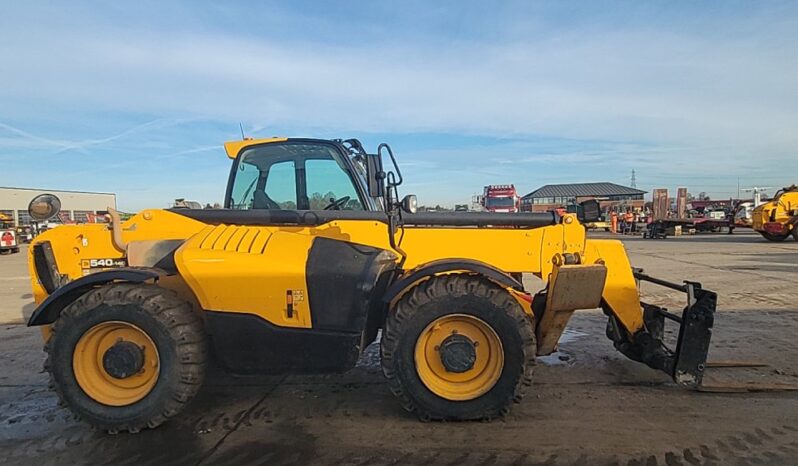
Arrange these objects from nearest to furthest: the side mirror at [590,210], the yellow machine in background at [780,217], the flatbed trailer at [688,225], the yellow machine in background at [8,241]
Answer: the side mirror at [590,210], the yellow machine in background at [780,217], the yellow machine in background at [8,241], the flatbed trailer at [688,225]

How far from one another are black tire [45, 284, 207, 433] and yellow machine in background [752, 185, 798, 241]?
24.6m

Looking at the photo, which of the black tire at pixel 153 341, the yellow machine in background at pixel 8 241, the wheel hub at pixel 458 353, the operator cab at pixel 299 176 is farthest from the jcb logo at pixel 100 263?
the yellow machine in background at pixel 8 241

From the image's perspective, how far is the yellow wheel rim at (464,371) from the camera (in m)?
3.66

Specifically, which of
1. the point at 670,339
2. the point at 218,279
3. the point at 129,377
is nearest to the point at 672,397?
the point at 670,339

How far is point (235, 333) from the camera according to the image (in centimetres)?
362

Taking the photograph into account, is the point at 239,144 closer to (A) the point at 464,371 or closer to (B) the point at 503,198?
(A) the point at 464,371

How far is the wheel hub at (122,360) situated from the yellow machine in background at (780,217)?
24853mm

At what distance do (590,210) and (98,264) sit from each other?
3976mm

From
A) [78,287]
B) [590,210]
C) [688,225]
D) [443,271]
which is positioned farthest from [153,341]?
[688,225]

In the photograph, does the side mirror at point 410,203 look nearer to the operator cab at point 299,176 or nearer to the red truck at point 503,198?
the operator cab at point 299,176

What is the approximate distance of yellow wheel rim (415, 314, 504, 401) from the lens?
3.66 meters

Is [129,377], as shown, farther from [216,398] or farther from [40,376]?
[40,376]

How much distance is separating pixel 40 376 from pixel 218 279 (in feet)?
9.20

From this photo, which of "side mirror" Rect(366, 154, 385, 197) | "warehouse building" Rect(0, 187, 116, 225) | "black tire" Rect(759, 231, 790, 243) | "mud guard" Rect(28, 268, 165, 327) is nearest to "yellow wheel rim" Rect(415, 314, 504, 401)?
"side mirror" Rect(366, 154, 385, 197)
